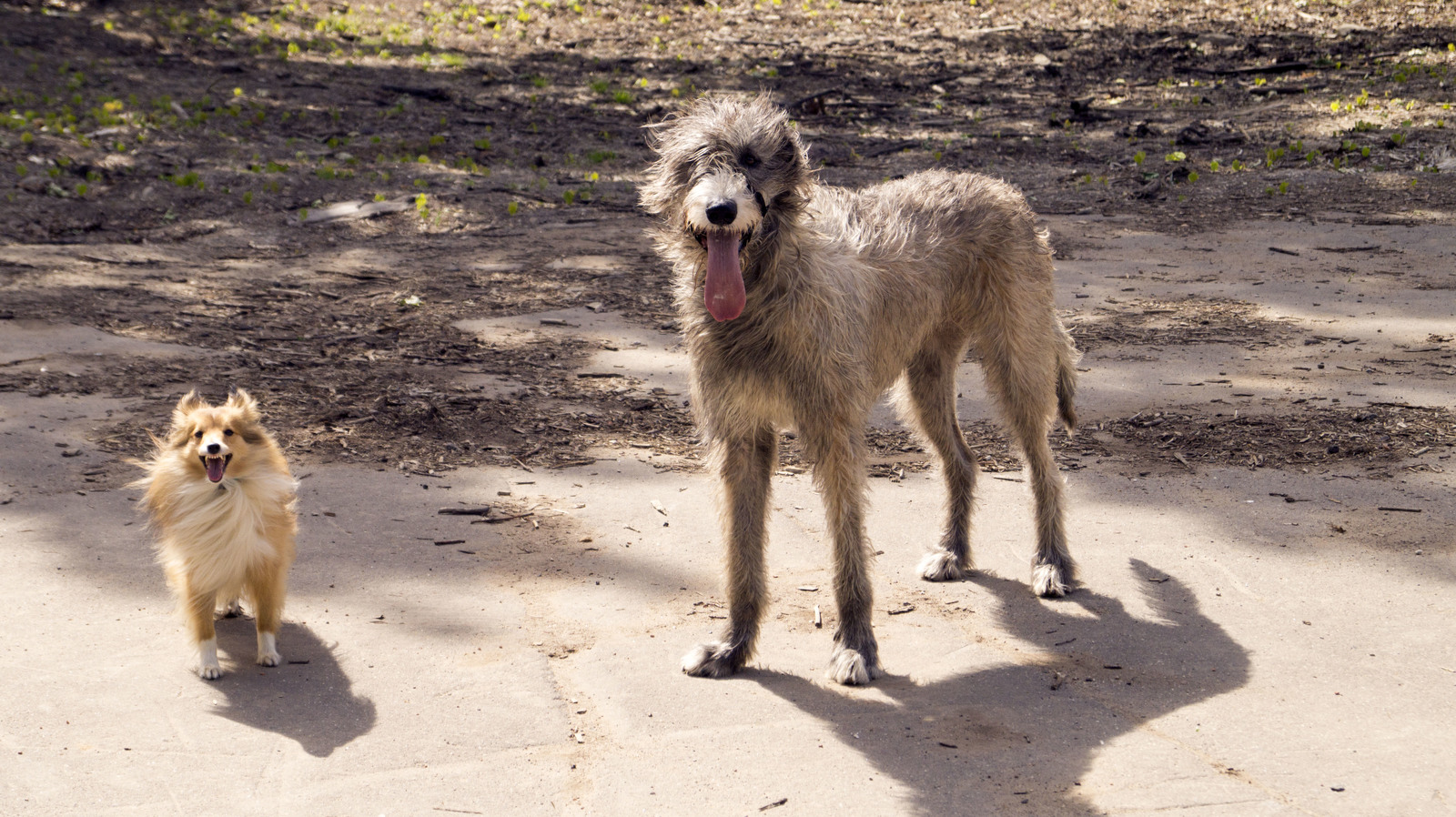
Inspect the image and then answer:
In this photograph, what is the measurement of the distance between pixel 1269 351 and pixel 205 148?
11677 mm

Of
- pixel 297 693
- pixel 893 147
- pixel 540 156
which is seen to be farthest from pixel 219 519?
pixel 893 147

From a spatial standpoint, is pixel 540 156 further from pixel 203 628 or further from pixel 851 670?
pixel 851 670

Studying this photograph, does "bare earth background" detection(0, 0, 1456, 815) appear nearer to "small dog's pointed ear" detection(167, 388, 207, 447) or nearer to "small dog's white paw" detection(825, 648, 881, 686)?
"small dog's white paw" detection(825, 648, 881, 686)

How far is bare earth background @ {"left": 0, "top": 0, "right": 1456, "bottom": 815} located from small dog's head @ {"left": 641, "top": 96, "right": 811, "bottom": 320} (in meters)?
1.67

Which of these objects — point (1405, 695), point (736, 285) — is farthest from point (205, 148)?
point (1405, 695)

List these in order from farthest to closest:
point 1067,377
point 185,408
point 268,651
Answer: point 1067,377
point 185,408
point 268,651

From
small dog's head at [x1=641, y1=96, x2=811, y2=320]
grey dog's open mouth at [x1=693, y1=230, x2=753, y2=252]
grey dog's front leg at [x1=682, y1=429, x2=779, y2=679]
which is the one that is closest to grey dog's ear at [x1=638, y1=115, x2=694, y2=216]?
small dog's head at [x1=641, y1=96, x2=811, y2=320]

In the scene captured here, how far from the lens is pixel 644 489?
6.52m

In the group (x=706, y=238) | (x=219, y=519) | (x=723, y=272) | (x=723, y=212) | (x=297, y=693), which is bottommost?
(x=297, y=693)

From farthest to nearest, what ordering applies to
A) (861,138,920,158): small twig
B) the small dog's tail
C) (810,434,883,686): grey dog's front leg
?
1. (861,138,920,158): small twig
2. the small dog's tail
3. (810,434,883,686): grey dog's front leg

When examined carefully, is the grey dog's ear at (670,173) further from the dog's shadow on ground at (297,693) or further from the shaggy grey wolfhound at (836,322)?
the dog's shadow on ground at (297,693)

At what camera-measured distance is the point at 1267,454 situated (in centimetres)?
662

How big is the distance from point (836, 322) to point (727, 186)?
0.80m

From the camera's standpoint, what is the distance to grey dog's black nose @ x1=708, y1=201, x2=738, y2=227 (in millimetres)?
4047
